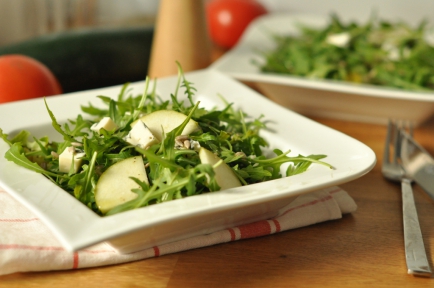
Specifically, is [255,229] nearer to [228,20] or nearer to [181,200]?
[181,200]

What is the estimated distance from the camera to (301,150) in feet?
3.11

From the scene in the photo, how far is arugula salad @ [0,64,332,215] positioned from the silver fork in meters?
0.19

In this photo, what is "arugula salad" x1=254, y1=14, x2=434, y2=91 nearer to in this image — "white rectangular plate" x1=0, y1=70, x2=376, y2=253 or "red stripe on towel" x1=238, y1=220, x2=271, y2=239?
"white rectangular plate" x1=0, y1=70, x2=376, y2=253

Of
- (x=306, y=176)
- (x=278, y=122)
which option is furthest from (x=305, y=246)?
(x=278, y=122)

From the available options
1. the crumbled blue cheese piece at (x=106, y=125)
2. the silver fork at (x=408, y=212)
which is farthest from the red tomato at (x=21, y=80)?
the silver fork at (x=408, y=212)

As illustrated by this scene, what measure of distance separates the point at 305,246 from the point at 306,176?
13 centimetres

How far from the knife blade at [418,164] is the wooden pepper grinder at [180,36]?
65cm

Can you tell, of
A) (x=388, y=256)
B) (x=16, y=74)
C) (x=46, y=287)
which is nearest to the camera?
(x=46, y=287)

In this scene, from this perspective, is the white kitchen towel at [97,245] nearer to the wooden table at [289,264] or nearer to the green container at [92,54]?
the wooden table at [289,264]

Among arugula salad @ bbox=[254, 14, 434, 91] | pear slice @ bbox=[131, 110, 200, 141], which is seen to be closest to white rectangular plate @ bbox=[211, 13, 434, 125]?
arugula salad @ bbox=[254, 14, 434, 91]

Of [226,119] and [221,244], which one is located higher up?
[226,119]

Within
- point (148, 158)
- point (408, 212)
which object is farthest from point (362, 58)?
point (148, 158)

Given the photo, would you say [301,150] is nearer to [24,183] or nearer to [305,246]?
[305,246]

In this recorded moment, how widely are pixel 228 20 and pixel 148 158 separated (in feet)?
5.47
